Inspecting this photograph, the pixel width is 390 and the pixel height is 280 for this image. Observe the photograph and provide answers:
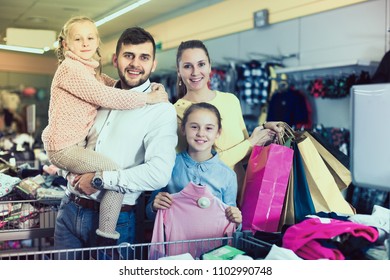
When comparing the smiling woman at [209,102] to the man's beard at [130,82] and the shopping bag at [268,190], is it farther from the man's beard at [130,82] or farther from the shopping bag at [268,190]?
the man's beard at [130,82]

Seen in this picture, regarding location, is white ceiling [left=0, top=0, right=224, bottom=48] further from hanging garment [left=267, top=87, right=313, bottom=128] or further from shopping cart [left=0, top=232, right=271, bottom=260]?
hanging garment [left=267, top=87, right=313, bottom=128]

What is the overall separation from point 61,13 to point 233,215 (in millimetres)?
911

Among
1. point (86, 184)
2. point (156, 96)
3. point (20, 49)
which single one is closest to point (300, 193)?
point (156, 96)

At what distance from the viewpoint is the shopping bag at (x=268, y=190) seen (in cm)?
173

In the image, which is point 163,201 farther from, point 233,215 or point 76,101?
point 76,101

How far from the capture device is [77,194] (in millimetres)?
1620

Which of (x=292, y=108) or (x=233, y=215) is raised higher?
(x=292, y=108)

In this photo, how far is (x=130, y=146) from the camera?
161 centimetres

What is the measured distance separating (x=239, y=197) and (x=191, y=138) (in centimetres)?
28

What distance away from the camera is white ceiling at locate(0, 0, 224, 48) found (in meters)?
1.74

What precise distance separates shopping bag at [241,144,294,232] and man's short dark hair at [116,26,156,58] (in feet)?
1.72

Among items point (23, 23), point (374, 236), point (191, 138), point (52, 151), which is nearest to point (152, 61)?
point (191, 138)

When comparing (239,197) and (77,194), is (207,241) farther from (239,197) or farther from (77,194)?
(77,194)
